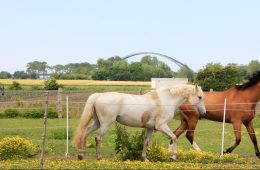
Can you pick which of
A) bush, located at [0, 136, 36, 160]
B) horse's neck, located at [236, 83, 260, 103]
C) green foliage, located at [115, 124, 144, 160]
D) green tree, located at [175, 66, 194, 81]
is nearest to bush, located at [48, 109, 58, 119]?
bush, located at [0, 136, 36, 160]

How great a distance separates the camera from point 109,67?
84.1m

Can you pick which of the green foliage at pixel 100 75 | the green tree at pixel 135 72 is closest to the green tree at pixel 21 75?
the green foliage at pixel 100 75

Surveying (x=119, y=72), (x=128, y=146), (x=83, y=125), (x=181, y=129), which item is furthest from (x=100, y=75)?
(x=83, y=125)

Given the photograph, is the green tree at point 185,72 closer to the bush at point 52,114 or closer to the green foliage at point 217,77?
the green foliage at point 217,77

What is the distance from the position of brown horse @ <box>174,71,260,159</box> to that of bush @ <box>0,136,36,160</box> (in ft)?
12.8

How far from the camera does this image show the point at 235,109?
1224cm

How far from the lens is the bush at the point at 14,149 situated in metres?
10.9

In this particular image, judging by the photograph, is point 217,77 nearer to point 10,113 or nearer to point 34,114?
point 34,114

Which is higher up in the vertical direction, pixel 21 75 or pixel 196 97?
pixel 21 75

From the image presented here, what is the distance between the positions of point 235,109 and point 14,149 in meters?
5.55

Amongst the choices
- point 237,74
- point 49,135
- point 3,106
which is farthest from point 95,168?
point 237,74

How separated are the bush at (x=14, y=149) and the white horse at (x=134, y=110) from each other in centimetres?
160

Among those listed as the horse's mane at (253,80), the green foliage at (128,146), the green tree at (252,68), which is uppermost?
the green tree at (252,68)

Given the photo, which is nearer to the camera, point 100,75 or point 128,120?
point 128,120
